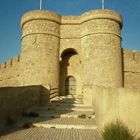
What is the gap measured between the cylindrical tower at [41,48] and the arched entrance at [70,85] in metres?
1.61

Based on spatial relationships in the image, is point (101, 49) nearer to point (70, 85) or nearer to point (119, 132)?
point (70, 85)

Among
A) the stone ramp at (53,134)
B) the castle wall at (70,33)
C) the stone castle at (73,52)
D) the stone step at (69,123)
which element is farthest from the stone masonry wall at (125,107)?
the castle wall at (70,33)

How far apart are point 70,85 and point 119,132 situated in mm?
12340

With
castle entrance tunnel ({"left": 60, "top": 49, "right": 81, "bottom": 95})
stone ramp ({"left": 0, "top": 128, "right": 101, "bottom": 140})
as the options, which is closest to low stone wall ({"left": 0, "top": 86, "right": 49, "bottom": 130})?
stone ramp ({"left": 0, "top": 128, "right": 101, "bottom": 140})

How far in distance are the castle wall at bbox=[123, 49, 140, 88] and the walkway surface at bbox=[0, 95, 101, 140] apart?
7.46m

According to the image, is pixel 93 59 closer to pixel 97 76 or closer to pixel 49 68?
pixel 97 76

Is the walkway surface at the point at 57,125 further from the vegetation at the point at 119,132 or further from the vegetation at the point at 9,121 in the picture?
the vegetation at the point at 119,132

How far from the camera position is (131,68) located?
18547 millimetres

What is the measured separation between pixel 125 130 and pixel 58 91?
11.0 m

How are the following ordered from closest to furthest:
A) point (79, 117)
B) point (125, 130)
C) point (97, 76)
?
point (125, 130)
point (79, 117)
point (97, 76)

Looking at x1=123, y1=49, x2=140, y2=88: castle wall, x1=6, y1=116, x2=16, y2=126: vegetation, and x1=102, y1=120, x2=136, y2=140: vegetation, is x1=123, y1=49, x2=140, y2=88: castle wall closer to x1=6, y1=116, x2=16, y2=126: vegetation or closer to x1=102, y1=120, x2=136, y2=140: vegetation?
x1=6, y1=116, x2=16, y2=126: vegetation

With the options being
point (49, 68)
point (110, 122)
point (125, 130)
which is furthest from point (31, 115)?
point (49, 68)

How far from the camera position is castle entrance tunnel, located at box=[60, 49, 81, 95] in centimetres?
1806

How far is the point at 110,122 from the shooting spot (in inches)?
265
